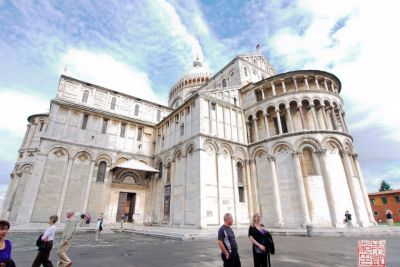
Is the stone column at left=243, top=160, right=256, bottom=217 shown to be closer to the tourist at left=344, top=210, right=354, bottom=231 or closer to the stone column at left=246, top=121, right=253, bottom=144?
the stone column at left=246, top=121, right=253, bottom=144

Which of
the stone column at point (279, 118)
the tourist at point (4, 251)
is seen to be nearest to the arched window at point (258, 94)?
the stone column at point (279, 118)

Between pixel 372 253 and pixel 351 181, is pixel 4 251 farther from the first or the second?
pixel 351 181

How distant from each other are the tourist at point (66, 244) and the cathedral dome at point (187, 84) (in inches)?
1421

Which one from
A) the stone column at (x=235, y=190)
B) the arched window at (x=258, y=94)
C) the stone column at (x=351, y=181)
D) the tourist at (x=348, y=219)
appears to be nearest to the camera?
the tourist at (x=348, y=219)

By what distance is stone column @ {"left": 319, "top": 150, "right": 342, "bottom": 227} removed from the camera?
17.1m

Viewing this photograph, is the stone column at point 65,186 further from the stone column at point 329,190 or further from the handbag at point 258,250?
the stone column at point 329,190

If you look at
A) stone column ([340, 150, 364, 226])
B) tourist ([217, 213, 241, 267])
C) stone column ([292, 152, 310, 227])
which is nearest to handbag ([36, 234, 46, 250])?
tourist ([217, 213, 241, 267])

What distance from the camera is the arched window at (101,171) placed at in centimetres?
2367

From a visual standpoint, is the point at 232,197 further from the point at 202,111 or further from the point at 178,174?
the point at 202,111

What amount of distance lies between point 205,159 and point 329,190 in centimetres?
1073

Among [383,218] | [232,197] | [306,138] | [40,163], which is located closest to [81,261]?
[232,197]

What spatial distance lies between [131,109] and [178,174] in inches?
505

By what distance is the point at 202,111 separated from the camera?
70.2ft

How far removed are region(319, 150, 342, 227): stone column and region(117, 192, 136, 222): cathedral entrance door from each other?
20.2 meters
